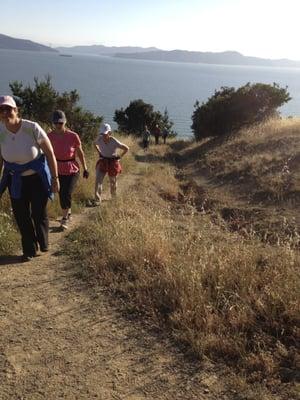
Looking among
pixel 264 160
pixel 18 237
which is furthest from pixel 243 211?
pixel 18 237

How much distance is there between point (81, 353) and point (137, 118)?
37.0m

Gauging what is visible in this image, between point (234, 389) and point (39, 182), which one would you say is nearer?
point (234, 389)

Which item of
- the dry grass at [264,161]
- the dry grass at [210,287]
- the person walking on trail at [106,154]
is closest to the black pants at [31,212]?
the dry grass at [210,287]

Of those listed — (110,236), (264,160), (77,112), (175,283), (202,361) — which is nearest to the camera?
(202,361)

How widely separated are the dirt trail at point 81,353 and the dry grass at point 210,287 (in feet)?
0.75

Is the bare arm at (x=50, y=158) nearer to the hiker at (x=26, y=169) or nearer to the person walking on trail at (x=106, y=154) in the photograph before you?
the hiker at (x=26, y=169)

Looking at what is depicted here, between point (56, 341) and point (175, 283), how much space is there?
116cm

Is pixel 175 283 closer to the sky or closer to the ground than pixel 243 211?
closer to the sky

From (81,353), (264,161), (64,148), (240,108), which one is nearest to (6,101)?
(64,148)

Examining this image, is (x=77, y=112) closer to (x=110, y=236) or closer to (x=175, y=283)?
(x=110, y=236)

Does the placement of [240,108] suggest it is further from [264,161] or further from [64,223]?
[64,223]

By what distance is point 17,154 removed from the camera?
481cm

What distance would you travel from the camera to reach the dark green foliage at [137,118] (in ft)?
129

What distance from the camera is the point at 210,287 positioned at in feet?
13.9
